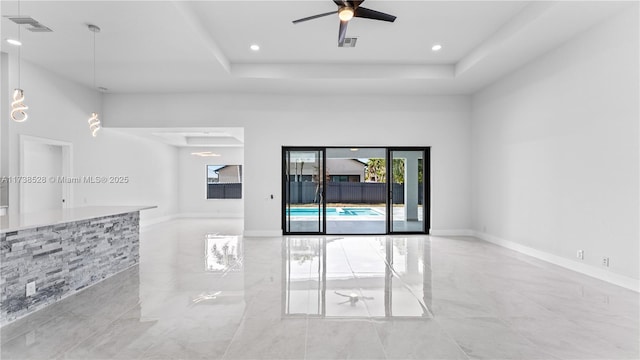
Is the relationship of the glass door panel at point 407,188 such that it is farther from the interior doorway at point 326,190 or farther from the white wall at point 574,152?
the white wall at point 574,152

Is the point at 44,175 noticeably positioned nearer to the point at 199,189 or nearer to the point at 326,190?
the point at 199,189

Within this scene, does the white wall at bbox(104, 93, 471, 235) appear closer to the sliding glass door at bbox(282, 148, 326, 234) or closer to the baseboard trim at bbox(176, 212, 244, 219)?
the sliding glass door at bbox(282, 148, 326, 234)

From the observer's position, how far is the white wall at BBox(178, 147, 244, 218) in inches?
427

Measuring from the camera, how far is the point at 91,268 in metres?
3.74

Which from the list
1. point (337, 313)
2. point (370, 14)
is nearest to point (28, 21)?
point (370, 14)

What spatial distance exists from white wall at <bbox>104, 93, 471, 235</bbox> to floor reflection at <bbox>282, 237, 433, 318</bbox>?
4.53 feet

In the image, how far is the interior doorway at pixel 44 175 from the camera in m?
5.41

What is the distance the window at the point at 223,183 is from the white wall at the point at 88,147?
139 centimetres

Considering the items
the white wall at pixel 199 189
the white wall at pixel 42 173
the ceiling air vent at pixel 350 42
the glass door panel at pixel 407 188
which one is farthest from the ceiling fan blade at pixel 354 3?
the white wall at pixel 199 189

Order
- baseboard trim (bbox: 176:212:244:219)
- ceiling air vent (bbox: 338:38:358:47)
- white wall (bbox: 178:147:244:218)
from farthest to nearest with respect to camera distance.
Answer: white wall (bbox: 178:147:244:218), baseboard trim (bbox: 176:212:244:219), ceiling air vent (bbox: 338:38:358:47)

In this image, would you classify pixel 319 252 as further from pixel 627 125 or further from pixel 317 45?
pixel 627 125

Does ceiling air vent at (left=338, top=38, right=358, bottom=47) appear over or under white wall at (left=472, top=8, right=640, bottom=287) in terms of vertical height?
over

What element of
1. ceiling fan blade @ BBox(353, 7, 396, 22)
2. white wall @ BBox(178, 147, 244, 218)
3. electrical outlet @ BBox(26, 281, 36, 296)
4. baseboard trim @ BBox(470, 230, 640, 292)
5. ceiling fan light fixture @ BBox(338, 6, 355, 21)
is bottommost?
baseboard trim @ BBox(470, 230, 640, 292)

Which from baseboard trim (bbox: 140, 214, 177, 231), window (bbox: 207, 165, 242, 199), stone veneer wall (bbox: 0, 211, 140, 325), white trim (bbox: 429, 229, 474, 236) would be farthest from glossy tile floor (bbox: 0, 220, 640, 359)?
window (bbox: 207, 165, 242, 199)
